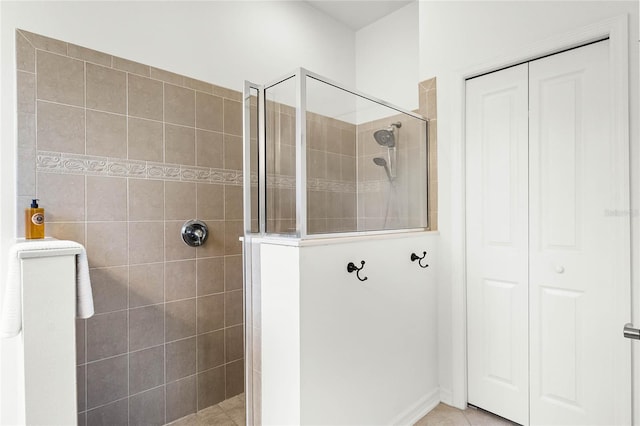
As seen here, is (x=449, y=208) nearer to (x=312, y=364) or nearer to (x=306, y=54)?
(x=312, y=364)

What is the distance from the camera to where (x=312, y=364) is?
4.89ft

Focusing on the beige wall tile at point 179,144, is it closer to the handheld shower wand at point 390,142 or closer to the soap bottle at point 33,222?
the soap bottle at point 33,222

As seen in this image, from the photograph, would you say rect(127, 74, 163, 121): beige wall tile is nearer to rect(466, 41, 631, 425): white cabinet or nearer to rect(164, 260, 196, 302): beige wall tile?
rect(164, 260, 196, 302): beige wall tile

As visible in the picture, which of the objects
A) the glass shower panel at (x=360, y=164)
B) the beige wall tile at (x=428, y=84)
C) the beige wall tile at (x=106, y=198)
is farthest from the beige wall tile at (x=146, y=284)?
the beige wall tile at (x=428, y=84)

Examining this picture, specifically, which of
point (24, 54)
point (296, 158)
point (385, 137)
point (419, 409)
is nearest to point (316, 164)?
point (296, 158)

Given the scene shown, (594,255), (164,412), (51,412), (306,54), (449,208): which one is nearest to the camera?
(51,412)

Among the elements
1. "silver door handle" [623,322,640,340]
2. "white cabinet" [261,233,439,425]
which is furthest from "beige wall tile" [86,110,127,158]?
"silver door handle" [623,322,640,340]

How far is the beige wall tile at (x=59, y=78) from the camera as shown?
1.68 m

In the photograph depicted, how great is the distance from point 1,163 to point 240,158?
1.23 meters

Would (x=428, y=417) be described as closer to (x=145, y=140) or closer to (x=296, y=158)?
(x=296, y=158)

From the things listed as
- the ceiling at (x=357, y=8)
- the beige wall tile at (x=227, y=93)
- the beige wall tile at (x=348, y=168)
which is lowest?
the beige wall tile at (x=348, y=168)

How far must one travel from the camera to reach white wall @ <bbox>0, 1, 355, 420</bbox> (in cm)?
161

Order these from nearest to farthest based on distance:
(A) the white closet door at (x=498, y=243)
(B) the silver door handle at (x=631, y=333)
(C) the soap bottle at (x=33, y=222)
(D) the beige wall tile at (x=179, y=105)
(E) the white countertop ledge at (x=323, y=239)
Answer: (B) the silver door handle at (x=631, y=333), (E) the white countertop ledge at (x=323, y=239), (C) the soap bottle at (x=33, y=222), (A) the white closet door at (x=498, y=243), (D) the beige wall tile at (x=179, y=105)

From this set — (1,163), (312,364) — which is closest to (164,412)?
(312,364)
